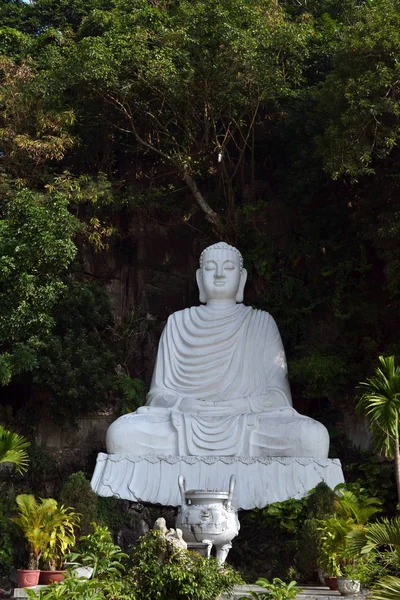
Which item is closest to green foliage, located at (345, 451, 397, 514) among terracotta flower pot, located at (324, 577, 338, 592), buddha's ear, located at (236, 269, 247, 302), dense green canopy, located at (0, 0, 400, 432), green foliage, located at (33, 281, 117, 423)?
dense green canopy, located at (0, 0, 400, 432)

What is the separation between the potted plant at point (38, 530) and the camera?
942 cm

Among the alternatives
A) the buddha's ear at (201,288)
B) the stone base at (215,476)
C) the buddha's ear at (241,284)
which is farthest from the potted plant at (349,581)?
the buddha's ear at (201,288)

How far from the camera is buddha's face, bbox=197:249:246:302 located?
14539 mm

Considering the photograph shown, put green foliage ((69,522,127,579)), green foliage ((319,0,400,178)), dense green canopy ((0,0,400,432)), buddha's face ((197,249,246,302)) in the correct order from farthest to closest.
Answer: buddha's face ((197,249,246,302)), dense green canopy ((0,0,400,432)), green foliage ((319,0,400,178)), green foliage ((69,522,127,579))

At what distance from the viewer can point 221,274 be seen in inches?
571

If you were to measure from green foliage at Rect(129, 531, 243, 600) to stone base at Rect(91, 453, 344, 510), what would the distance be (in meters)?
3.61

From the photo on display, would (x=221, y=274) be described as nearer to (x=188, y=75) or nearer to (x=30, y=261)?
(x=30, y=261)

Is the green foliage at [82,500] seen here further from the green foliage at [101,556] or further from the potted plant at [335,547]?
the potted plant at [335,547]

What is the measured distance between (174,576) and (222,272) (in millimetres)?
6965

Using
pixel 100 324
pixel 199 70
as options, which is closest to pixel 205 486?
pixel 100 324

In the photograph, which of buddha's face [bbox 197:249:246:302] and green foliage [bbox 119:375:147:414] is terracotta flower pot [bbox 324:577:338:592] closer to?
green foliage [bbox 119:375:147:414]

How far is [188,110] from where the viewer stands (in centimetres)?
1506

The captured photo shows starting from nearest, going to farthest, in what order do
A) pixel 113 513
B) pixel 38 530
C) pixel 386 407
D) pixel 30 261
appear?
1. pixel 38 530
2. pixel 386 407
3. pixel 113 513
4. pixel 30 261

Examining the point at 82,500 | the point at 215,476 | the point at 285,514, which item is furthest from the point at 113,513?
the point at 285,514
